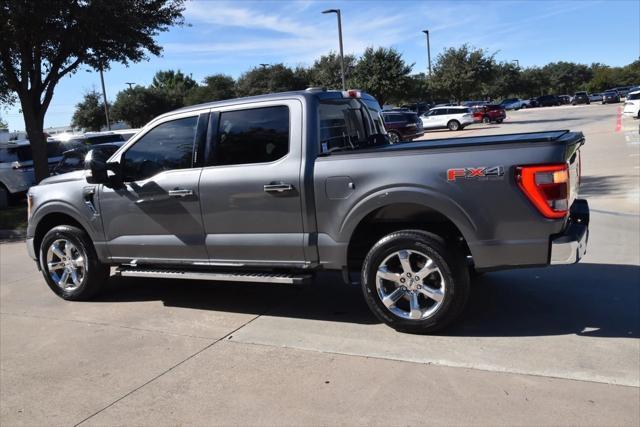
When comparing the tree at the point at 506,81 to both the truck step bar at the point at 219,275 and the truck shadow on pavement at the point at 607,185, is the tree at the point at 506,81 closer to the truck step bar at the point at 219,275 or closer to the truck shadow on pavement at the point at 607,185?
the truck shadow on pavement at the point at 607,185

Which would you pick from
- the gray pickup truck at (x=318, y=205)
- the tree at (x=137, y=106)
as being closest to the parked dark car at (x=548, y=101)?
the tree at (x=137, y=106)

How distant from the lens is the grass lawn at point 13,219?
1178 centimetres

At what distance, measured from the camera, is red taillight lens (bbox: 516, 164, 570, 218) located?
391 centimetres

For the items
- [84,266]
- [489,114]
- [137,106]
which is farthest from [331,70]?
[84,266]

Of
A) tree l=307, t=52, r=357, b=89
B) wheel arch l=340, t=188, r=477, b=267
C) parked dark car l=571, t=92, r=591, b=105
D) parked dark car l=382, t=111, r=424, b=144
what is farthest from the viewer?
parked dark car l=571, t=92, r=591, b=105

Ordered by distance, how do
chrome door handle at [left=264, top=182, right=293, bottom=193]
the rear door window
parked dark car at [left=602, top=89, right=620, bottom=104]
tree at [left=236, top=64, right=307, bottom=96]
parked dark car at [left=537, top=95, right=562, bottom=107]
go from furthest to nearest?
parked dark car at [left=537, top=95, right=562, bottom=107]
parked dark car at [left=602, top=89, right=620, bottom=104]
tree at [left=236, top=64, right=307, bottom=96]
the rear door window
chrome door handle at [left=264, top=182, right=293, bottom=193]

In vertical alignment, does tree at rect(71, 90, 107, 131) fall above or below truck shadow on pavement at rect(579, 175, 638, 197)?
above

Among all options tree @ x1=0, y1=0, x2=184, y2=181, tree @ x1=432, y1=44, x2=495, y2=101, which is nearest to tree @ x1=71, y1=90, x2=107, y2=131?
tree @ x1=432, y1=44, x2=495, y2=101

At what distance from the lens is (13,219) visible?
12.5m

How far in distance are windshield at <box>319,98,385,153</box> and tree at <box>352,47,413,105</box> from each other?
36431mm

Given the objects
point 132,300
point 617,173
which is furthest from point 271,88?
point 132,300

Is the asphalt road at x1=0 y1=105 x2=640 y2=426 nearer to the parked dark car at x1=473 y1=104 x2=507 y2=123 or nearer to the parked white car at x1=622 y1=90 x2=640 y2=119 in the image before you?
the parked white car at x1=622 y1=90 x2=640 y2=119

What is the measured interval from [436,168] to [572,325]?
1.74 metres

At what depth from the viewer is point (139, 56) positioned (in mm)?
15258
